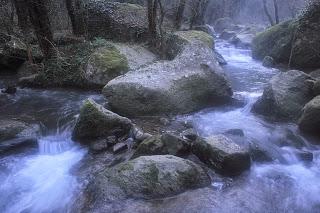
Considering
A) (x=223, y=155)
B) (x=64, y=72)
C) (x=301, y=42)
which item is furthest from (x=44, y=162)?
(x=301, y=42)

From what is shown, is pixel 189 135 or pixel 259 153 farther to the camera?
pixel 189 135

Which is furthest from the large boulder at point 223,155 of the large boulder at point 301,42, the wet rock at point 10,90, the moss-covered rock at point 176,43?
the large boulder at point 301,42

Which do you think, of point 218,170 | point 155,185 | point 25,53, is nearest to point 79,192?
point 155,185

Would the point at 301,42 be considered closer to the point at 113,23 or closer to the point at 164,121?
the point at 113,23

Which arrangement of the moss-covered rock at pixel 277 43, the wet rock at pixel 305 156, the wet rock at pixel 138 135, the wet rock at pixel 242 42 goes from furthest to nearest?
1. the wet rock at pixel 242 42
2. the moss-covered rock at pixel 277 43
3. the wet rock at pixel 138 135
4. the wet rock at pixel 305 156

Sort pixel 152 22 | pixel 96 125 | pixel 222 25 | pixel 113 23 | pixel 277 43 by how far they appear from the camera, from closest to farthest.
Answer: pixel 96 125
pixel 152 22
pixel 113 23
pixel 277 43
pixel 222 25

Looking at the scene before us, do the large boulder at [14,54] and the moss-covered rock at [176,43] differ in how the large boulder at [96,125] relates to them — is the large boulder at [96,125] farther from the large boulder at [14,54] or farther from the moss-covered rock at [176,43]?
the large boulder at [14,54]

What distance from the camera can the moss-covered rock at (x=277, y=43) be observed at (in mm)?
15117

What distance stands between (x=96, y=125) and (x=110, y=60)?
357cm

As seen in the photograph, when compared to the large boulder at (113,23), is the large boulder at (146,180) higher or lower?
lower

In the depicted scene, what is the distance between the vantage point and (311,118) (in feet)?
26.7

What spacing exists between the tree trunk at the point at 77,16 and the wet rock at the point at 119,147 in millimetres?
7988

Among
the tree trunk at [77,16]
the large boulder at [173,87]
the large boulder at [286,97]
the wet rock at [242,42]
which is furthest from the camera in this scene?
the wet rock at [242,42]

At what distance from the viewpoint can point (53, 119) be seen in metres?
8.93
